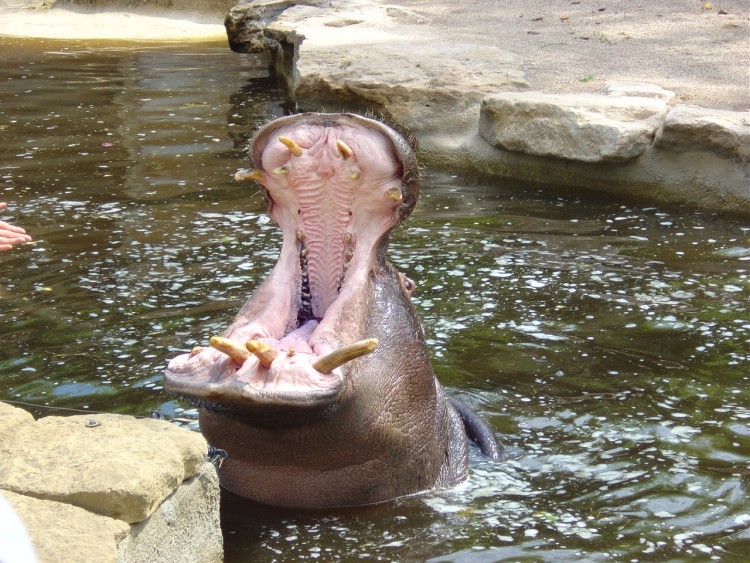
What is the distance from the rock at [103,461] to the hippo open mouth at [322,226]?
6.4 inches

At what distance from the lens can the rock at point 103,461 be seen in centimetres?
276

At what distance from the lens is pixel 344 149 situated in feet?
11.1

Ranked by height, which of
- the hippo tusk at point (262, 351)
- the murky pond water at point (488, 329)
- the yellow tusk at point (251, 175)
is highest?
the yellow tusk at point (251, 175)

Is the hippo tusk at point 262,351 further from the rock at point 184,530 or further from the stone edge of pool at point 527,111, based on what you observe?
the stone edge of pool at point 527,111

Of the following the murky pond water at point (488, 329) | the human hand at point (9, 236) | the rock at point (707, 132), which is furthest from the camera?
the rock at point (707, 132)

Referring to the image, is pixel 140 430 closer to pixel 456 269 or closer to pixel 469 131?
pixel 456 269

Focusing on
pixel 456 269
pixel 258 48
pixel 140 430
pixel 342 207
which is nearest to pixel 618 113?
pixel 456 269

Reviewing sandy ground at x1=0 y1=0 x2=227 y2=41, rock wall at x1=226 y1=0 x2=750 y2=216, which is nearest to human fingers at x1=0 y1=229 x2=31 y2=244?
rock wall at x1=226 y1=0 x2=750 y2=216

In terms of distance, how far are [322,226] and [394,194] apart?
0.98 feet

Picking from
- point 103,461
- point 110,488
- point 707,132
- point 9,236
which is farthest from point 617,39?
point 110,488

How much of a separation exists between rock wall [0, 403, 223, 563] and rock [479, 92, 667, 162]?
16.9ft

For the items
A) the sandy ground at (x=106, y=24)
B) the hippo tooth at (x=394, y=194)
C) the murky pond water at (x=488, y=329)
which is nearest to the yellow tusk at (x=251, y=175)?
the hippo tooth at (x=394, y=194)

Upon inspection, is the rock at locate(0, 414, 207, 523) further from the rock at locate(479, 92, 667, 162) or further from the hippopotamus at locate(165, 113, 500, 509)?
the rock at locate(479, 92, 667, 162)

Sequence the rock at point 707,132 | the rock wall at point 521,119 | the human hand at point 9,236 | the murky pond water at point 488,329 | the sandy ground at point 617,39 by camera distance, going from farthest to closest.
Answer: the sandy ground at point 617,39, the rock wall at point 521,119, the rock at point 707,132, the human hand at point 9,236, the murky pond water at point 488,329
